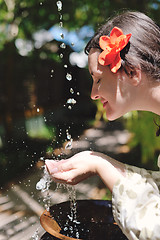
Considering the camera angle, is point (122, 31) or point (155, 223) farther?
point (122, 31)

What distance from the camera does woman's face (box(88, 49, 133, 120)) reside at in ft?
3.41

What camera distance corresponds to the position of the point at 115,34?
101cm

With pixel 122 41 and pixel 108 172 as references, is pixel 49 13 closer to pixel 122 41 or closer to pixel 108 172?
pixel 122 41

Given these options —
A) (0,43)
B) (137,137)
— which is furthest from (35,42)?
(137,137)

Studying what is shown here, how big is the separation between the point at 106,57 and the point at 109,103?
0.17m

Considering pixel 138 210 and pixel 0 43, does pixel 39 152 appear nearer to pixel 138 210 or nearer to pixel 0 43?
pixel 0 43

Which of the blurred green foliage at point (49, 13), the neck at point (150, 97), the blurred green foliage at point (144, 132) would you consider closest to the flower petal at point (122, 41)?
the neck at point (150, 97)

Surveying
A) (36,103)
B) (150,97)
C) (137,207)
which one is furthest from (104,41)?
(36,103)

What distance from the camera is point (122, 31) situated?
104 centimetres

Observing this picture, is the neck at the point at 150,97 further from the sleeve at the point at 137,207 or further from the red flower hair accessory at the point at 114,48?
the sleeve at the point at 137,207

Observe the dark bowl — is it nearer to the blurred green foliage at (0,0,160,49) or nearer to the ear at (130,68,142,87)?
the ear at (130,68,142,87)

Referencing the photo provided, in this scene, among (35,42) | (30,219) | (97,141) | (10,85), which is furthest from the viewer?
(97,141)

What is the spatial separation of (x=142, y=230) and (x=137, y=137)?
2.18 m

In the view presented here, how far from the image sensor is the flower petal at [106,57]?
1.00 m
